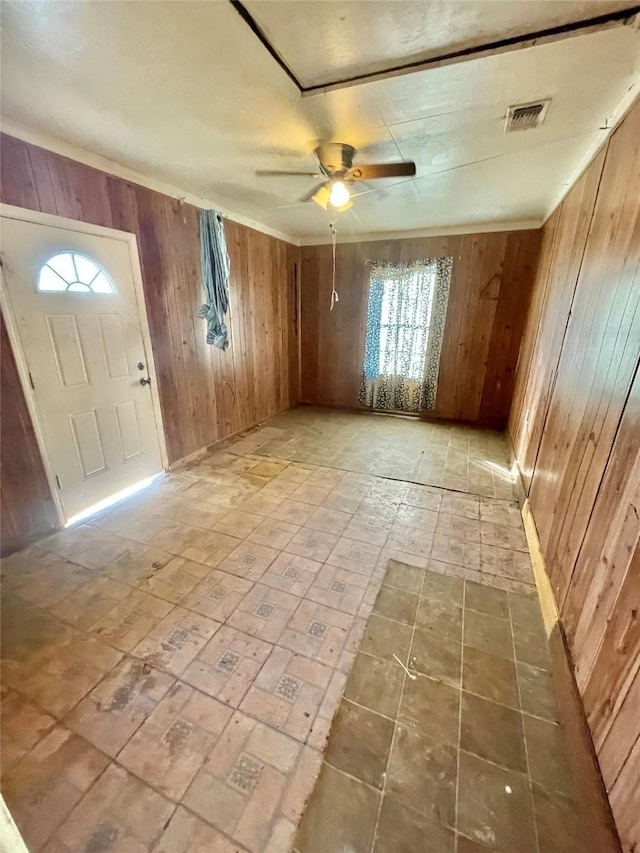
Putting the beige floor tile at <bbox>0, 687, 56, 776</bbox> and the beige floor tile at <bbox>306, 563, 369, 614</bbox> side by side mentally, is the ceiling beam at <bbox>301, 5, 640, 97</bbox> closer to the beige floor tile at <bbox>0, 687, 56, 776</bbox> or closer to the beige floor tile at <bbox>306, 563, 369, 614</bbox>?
the beige floor tile at <bbox>306, 563, 369, 614</bbox>

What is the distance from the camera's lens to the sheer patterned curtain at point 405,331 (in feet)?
14.7

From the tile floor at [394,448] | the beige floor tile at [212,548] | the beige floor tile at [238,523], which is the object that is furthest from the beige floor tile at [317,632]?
the tile floor at [394,448]

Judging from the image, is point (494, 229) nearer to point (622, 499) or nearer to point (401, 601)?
point (622, 499)

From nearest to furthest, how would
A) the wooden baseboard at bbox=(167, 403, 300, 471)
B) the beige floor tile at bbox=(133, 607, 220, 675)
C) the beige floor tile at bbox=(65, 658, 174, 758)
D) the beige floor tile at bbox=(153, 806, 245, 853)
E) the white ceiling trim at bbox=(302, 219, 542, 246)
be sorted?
the beige floor tile at bbox=(153, 806, 245, 853), the beige floor tile at bbox=(65, 658, 174, 758), the beige floor tile at bbox=(133, 607, 220, 675), the wooden baseboard at bbox=(167, 403, 300, 471), the white ceiling trim at bbox=(302, 219, 542, 246)

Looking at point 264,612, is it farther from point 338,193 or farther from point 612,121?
point 612,121

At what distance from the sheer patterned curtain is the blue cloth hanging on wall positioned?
2.18 meters

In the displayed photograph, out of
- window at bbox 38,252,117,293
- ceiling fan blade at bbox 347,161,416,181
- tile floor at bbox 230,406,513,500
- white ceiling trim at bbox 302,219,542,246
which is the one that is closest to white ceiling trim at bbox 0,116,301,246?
window at bbox 38,252,117,293

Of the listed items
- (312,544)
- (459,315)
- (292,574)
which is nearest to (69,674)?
(292,574)

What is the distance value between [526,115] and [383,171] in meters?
0.77

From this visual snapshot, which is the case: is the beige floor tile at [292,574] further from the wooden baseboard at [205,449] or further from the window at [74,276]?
the window at [74,276]

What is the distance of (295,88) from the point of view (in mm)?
1595

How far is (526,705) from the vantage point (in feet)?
4.44

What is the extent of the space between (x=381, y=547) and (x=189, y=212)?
336cm

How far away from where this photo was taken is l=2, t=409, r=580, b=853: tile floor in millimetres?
1083
